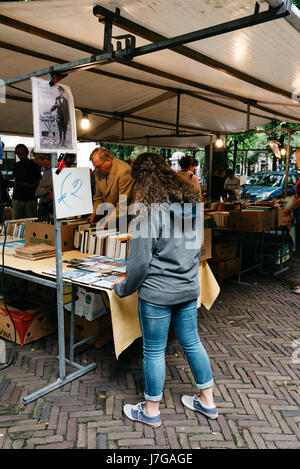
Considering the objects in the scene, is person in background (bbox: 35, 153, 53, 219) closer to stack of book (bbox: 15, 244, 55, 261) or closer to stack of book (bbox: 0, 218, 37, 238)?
stack of book (bbox: 0, 218, 37, 238)

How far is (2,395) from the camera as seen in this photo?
283cm

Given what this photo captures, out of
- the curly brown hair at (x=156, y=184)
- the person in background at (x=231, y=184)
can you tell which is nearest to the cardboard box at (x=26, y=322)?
the curly brown hair at (x=156, y=184)

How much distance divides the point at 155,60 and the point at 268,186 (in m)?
10.6

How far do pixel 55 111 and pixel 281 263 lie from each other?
5.09 meters

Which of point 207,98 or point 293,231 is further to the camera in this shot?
point 207,98

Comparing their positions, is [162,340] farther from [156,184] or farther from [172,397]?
[156,184]

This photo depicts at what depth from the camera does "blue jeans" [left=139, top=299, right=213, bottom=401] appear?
7.50ft

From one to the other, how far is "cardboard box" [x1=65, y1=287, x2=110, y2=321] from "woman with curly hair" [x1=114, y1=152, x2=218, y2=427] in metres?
1.02

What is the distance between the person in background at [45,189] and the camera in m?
4.75

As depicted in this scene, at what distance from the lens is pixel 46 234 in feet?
12.1

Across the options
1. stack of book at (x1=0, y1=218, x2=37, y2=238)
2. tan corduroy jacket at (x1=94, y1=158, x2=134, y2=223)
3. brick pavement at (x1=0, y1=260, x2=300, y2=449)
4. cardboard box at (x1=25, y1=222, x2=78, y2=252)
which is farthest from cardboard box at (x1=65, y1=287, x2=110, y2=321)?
stack of book at (x1=0, y1=218, x2=37, y2=238)

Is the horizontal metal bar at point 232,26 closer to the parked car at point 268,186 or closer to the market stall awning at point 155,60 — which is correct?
the market stall awning at point 155,60
